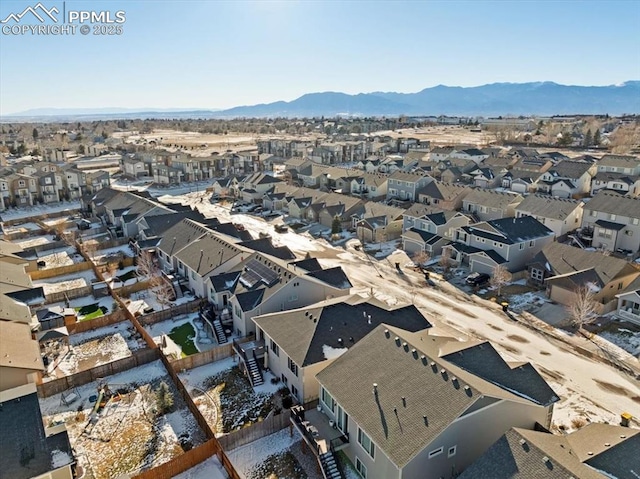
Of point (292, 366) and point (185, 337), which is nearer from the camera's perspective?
A: point (292, 366)

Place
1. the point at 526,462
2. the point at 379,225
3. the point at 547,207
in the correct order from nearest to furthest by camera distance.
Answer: the point at 526,462 < the point at 547,207 < the point at 379,225

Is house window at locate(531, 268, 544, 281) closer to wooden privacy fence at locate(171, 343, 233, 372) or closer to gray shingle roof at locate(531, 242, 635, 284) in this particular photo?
gray shingle roof at locate(531, 242, 635, 284)

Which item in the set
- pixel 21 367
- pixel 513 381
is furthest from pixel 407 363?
pixel 21 367

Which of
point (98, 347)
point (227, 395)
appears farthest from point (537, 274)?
point (98, 347)

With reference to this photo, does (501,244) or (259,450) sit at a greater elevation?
(501,244)

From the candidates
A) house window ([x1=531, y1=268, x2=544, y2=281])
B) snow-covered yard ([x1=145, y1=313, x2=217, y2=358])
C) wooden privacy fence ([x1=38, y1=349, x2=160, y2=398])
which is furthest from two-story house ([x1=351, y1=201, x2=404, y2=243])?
wooden privacy fence ([x1=38, y1=349, x2=160, y2=398])

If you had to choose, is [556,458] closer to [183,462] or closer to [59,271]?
[183,462]

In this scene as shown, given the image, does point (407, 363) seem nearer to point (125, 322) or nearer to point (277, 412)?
point (277, 412)
